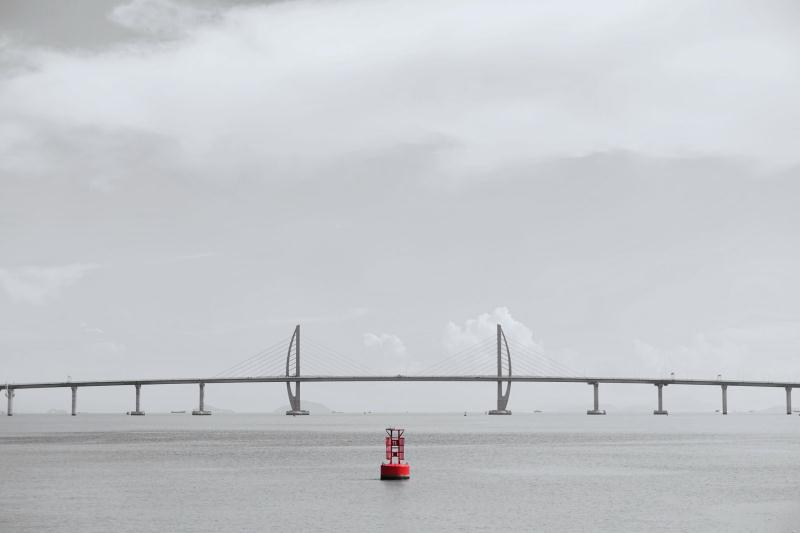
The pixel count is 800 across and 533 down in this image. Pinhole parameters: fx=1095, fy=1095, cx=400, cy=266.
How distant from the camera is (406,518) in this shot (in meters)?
40.2

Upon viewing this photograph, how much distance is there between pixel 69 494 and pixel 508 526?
20.9m

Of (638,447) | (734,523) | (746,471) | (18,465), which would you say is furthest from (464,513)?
(638,447)

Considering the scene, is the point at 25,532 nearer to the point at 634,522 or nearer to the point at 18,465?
the point at 634,522

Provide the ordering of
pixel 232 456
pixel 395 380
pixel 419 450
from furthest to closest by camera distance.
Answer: pixel 395 380
pixel 419 450
pixel 232 456

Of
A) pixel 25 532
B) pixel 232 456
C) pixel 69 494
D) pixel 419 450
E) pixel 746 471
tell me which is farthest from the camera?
pixel 419 450

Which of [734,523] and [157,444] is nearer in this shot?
[734,523]

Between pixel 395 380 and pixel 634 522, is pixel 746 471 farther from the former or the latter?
pixel 395 380

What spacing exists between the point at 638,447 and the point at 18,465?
53159mm

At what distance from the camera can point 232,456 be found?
8006cm

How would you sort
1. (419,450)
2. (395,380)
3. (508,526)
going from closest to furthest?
(508,526) < (419,450) < (395,380)

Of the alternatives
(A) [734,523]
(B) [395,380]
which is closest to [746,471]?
(A) [734,523]

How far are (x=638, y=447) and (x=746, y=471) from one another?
32974 mm

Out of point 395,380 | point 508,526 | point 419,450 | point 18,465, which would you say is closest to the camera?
point 508,526

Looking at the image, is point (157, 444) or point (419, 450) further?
point (157, 444)
